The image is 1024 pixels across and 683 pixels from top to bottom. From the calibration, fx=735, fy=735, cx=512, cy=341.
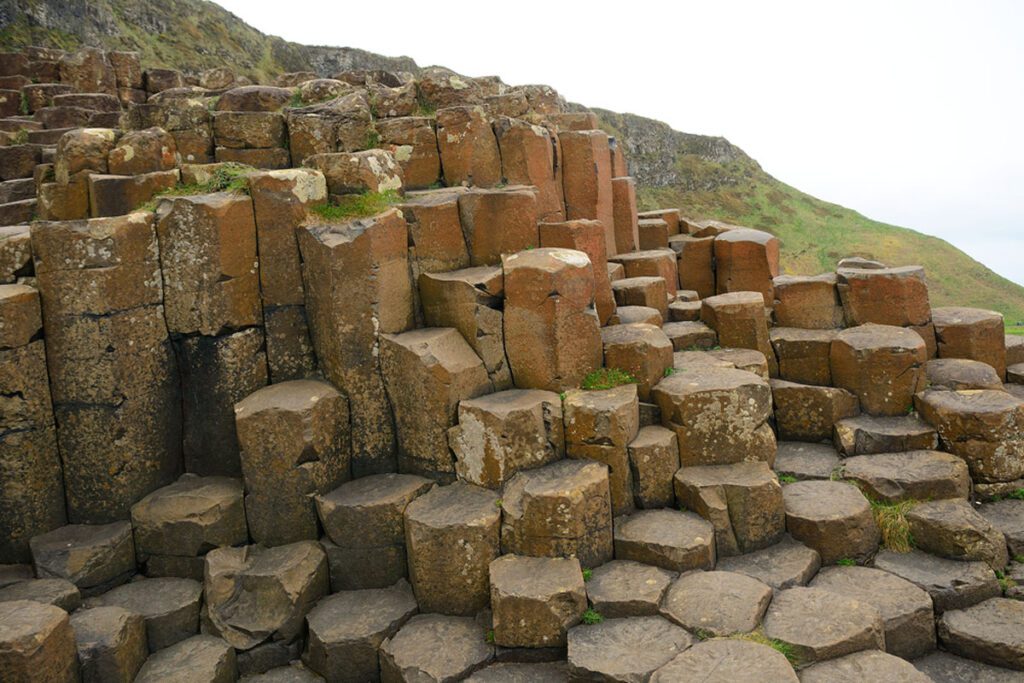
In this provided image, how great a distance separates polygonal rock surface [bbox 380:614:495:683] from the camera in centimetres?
692

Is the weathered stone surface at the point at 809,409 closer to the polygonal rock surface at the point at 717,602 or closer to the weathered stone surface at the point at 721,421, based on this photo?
the weathered stone surface at the point at 721,421

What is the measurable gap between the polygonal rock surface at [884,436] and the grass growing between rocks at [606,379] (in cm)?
302

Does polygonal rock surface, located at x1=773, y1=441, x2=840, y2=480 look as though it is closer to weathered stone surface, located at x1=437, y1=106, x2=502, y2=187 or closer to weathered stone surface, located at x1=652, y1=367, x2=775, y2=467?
weathered stone surface, located at x1=652, y1=367, x2=775, y2=467

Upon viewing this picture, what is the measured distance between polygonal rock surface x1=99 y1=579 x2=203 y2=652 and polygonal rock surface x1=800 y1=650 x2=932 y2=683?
6.06m

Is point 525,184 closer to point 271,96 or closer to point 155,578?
point 271,96

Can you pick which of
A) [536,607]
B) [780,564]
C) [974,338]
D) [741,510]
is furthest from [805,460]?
[536,607]

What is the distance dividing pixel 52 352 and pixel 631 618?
674cm

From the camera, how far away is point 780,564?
307 inches

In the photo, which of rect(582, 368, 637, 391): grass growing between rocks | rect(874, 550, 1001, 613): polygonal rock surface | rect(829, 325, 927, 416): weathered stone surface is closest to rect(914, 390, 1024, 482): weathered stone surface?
rect(829, 325, 927, 416): weathered stone surface

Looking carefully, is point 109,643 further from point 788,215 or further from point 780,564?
point 788,215

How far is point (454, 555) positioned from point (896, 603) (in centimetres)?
444

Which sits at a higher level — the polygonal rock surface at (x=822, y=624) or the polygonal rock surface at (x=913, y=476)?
the polygonal rock surface at (x=913, y=476)

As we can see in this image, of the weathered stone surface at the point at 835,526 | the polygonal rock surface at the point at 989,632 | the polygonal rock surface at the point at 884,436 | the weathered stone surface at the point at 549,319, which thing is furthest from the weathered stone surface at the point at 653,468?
the polygonal rock surface at the point at 989,632

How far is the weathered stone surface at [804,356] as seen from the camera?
10352mm
